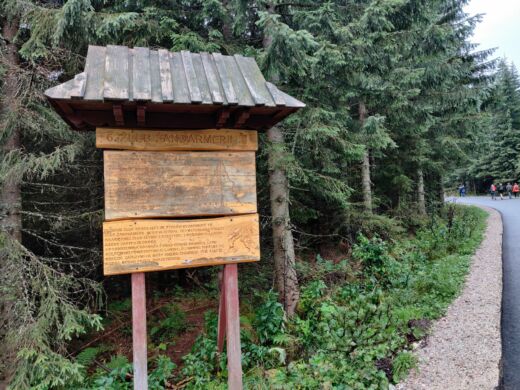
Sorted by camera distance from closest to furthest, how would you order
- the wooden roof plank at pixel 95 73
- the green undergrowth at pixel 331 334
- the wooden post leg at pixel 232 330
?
the wooden roof plank at pixel 95 73, the wooden post leg at pixel 232 330, the green undergrowth at pixel 331 334

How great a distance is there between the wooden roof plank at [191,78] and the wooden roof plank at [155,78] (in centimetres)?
25

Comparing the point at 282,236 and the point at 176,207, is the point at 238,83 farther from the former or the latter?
the point at 282,236

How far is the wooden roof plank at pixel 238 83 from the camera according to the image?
307 cm

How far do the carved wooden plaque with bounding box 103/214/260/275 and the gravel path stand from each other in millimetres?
2405

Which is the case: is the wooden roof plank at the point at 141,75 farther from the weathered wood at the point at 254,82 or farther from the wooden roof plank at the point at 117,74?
the weathered wood at the point at 254,82

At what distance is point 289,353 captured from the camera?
193 inches

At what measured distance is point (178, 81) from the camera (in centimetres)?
307

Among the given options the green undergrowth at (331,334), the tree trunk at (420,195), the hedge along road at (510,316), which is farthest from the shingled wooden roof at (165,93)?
the tree trunk at (420,195)

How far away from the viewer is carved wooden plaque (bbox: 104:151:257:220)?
3098 millimetres

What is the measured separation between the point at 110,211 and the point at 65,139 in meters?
3.68

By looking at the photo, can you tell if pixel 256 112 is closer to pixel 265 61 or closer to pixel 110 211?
pixel 110 211

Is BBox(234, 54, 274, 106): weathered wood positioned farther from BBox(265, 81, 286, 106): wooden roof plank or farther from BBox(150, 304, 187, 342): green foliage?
BBox(150, 304, 187, 342): green foliage

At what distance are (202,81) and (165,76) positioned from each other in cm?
33

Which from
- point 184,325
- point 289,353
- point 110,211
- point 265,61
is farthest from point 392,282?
point 110,211
